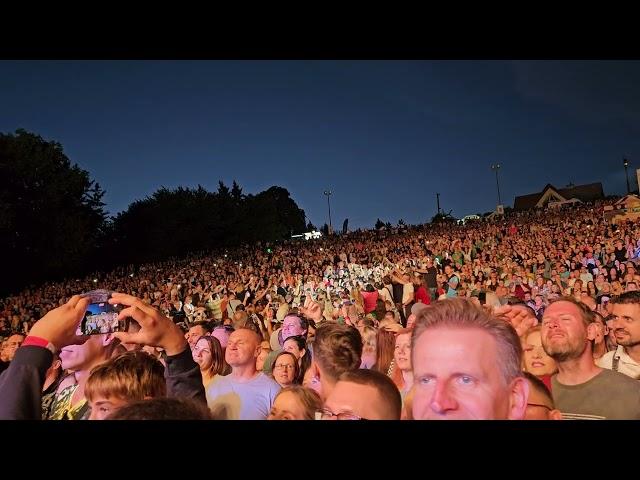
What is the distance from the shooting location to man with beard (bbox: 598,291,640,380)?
122 inches

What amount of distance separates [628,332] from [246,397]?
8.10 feet

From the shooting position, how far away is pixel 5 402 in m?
1.69

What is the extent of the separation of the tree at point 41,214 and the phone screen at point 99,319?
11837 mm

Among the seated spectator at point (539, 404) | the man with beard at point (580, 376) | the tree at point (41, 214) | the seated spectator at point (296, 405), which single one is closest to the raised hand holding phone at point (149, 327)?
the seated spectator at point (296, 405)

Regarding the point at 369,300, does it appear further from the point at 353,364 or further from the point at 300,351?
the point at 353,364

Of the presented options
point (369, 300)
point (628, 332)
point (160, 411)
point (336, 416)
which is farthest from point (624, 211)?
point (160, 411)

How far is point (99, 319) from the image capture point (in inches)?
85.6

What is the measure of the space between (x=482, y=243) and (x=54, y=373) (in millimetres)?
10386

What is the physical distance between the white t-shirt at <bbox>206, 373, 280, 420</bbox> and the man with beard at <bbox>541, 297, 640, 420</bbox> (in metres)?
1.61

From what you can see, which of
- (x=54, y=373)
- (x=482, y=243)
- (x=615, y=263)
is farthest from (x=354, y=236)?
(x=54, y=373)

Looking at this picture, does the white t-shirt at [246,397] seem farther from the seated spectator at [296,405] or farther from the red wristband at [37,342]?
the red wristband at [37,342]

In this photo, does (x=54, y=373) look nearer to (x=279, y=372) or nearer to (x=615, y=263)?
(x=279, y=372)

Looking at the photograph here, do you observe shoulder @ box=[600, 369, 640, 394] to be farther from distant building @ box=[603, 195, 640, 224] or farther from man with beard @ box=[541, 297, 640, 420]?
distant building @ box=[603, 195, 640, 224]
